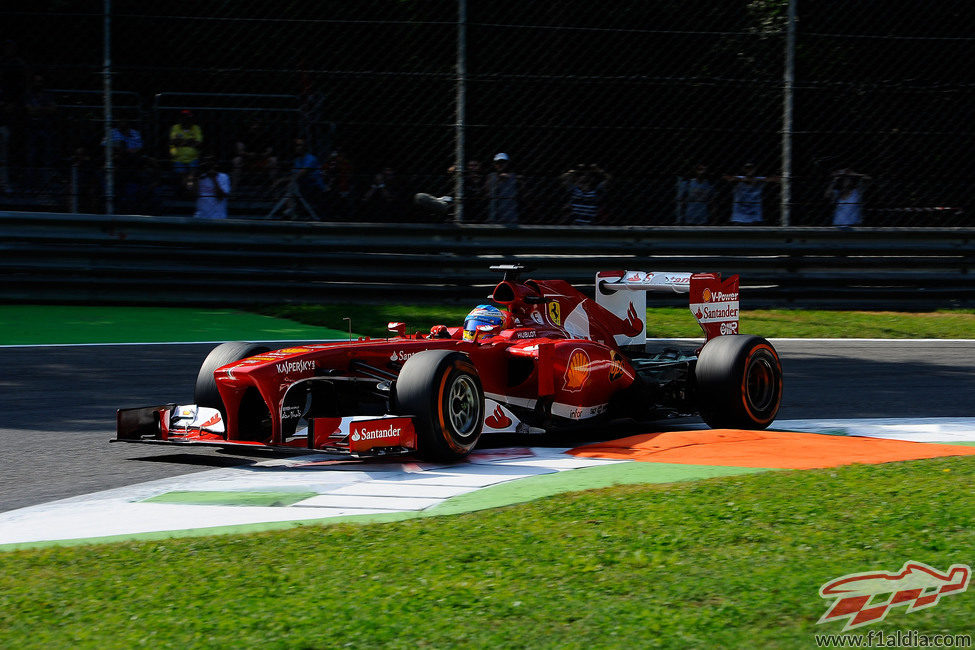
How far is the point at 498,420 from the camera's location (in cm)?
802

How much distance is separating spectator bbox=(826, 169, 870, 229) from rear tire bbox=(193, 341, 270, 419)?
9320 mm

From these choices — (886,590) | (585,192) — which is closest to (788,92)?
(585,192)

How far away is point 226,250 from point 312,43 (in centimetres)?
278

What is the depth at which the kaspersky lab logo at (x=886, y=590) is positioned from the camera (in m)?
4.15

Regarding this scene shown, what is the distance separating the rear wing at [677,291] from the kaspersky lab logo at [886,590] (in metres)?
4.78

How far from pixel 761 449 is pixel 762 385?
1.20 metres

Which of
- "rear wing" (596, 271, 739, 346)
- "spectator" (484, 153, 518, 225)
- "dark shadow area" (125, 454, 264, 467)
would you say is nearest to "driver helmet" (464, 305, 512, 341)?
"rear wing" (596, 271, 739, 346)

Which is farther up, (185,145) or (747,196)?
(185,145)

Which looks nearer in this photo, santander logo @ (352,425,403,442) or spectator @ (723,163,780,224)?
santander logo @ (352,425,403,442)

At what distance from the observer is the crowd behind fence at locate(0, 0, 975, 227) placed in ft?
46.4

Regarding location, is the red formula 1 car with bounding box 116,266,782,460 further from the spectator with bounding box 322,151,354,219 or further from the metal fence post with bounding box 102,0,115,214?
the metal fence post with bounding box 102,0,115,214

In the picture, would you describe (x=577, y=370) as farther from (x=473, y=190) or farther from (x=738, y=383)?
(x=473, y=190)

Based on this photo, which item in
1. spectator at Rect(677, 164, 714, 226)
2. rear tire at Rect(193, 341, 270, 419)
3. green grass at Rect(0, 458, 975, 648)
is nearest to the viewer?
green grass at Rect(0, 458, 975, 648)

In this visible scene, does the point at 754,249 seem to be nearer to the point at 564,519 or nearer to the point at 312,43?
the point at 312,43
